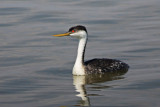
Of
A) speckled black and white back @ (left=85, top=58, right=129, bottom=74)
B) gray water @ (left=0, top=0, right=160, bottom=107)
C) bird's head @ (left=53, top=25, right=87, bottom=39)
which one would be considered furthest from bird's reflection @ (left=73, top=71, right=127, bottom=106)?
bird's head @ (left=53, top=25, right=87, bottom=39)

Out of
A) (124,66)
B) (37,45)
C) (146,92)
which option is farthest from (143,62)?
(37,45)

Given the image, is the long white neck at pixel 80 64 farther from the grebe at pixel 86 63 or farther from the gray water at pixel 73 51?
the gray water at pixel 73 51

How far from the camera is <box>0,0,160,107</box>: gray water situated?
10.6m

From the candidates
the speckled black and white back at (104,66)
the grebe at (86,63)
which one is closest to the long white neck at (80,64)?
the grebe at (86,63)

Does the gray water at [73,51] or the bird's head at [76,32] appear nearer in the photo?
the gray water at [73,51]

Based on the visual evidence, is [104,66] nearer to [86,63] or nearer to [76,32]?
[86,63]

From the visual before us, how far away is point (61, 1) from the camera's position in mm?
23328

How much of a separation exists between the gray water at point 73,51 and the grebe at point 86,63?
0.28 meters

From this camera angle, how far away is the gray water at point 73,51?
34.8 feet

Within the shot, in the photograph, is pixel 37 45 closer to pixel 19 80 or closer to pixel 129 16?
pixel 19 80

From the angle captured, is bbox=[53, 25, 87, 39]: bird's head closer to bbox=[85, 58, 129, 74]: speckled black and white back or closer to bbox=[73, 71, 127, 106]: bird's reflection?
bbox=[85, 58, 129, 74]: speckled black and white back

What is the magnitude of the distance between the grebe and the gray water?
283 millimetres

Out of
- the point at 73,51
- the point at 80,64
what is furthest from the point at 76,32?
the point at 73,51

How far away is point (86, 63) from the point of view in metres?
13.2
